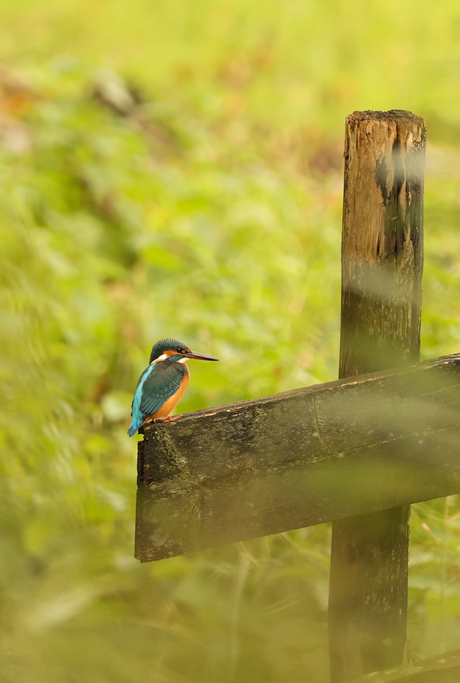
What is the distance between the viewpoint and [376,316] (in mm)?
1487

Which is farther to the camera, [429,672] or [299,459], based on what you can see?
[429,672]

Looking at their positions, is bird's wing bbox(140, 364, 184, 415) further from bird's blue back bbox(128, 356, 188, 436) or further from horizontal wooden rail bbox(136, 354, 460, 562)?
horizontal wooden rail bbox(136, 354, 460, 562)

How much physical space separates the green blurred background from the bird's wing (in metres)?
0.56

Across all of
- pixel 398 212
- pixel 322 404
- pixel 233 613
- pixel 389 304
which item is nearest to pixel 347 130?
pixel 398 212

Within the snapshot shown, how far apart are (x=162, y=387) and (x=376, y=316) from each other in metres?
0.46

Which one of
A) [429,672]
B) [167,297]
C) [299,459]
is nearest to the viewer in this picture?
[299,459]

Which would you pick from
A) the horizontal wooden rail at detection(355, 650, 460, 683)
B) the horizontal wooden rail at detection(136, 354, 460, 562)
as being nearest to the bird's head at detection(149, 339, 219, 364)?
the horizontal wooden rail at detection(136, 354, 460, 562)

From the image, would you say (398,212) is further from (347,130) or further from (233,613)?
(233,613)

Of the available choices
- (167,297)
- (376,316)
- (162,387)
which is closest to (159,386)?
(162,387)

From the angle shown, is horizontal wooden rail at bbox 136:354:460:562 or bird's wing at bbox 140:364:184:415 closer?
horizontal wooden rail at bbox 136:354:460:562

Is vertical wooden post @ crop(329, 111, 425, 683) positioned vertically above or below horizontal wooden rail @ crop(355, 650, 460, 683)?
above

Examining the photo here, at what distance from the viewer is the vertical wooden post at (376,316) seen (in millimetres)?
1429

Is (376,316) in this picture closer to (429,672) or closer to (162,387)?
(162,387)

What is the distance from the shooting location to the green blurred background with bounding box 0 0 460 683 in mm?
1771
